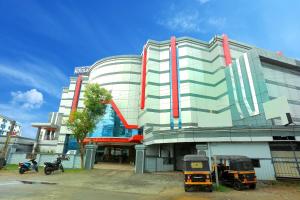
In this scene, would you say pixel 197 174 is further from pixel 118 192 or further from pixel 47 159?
pixel 47 159

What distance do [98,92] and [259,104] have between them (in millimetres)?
23432

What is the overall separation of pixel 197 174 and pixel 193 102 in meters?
25.3

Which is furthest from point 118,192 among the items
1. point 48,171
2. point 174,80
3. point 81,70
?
point 81,70

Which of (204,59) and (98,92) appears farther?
(204,59)

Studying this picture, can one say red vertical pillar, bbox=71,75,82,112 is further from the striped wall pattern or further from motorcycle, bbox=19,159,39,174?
motorcycle, bbox=19,159,39,174

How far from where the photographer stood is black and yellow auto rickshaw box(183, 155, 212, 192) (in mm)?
10656

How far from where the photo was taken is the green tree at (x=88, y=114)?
Result: 2247 centimetres

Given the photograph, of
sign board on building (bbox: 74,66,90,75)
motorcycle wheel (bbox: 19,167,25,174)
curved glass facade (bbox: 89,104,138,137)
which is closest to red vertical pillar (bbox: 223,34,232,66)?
curved glass facade (bbox: 89,104,138,137)

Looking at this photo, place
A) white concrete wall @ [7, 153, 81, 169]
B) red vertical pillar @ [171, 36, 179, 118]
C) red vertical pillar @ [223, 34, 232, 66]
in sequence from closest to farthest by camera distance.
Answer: white concrete wall @ [7, 153, 81, 169] → red vertical pillar @ [171, 36, 179, 118] → red vertical pillar @ [223, 34, 232, 66]

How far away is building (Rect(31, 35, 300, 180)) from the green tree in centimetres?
816

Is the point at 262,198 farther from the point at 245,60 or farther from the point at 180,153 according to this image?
the point at 245,60

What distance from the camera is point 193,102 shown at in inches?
1383

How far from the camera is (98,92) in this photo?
2508 centimetres

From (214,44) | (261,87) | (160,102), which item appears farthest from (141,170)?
(214,44)
